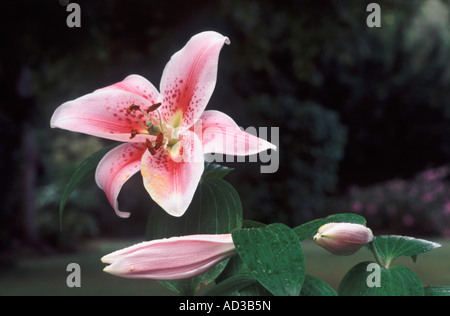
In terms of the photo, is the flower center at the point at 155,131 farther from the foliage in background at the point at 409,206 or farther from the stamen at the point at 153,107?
the foliage in background at the point at 409,206

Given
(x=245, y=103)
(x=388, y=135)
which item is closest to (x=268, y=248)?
(x=245, y=103)

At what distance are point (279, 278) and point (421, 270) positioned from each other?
3.54 metres

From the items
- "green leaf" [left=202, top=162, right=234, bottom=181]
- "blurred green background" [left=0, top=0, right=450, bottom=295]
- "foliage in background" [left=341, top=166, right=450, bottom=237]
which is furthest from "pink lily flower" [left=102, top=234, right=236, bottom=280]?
"foliage in background" [left=341, top=166, right=450, bottom=237]

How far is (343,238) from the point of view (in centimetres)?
27

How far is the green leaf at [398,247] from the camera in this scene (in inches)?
12.2

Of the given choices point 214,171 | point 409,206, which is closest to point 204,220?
point 214,171

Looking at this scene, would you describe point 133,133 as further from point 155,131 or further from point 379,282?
point 379,282

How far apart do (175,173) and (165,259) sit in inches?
2.6

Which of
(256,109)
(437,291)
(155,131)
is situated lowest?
(437,291)

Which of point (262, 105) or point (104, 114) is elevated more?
point (262, 105)

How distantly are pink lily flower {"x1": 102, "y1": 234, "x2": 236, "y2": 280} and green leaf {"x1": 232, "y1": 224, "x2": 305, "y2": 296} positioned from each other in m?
0.02

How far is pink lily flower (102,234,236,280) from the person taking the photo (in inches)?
9.7

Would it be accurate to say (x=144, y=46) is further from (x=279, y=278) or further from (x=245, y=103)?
(x=279, y=278)

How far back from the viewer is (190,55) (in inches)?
12.4
